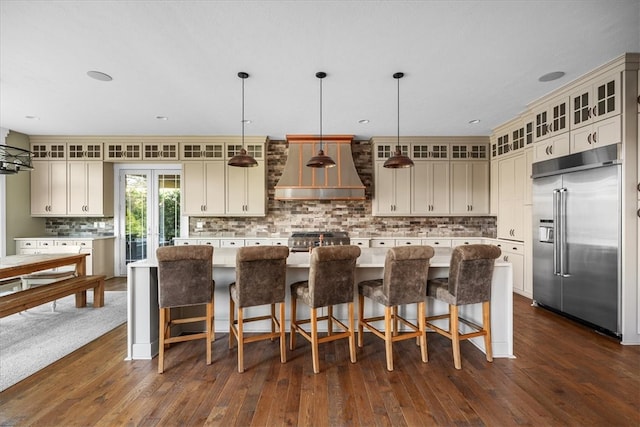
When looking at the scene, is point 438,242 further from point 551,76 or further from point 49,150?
point 49,150

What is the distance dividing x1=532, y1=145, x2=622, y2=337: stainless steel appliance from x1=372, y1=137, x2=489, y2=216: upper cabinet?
172 centimetres

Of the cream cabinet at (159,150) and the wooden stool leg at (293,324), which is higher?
the cream cabinet at (159,150)

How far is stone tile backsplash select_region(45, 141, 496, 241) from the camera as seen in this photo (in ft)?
19.4

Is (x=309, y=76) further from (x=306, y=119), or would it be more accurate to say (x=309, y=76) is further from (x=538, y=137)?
(x=538, y=137)

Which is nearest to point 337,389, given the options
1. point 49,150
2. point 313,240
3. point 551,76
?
point 313,240

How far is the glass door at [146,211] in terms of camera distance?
598cm

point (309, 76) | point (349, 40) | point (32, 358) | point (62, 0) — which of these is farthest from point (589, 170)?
point (32, 358)

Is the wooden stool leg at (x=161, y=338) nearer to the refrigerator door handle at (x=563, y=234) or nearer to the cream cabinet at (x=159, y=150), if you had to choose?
the cream cabinet at (x=159, y=150)

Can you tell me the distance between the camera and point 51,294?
3.40 meters

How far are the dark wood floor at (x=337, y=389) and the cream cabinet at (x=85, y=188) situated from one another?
3666mm

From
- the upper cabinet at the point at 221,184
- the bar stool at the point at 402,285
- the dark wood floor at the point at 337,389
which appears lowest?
the dark wood floor at the point at 337,389

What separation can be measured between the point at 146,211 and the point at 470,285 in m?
5.84

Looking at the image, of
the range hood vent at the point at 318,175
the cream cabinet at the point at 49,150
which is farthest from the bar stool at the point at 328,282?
the cream cabinet at the point at 49,150

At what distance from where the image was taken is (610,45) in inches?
104
